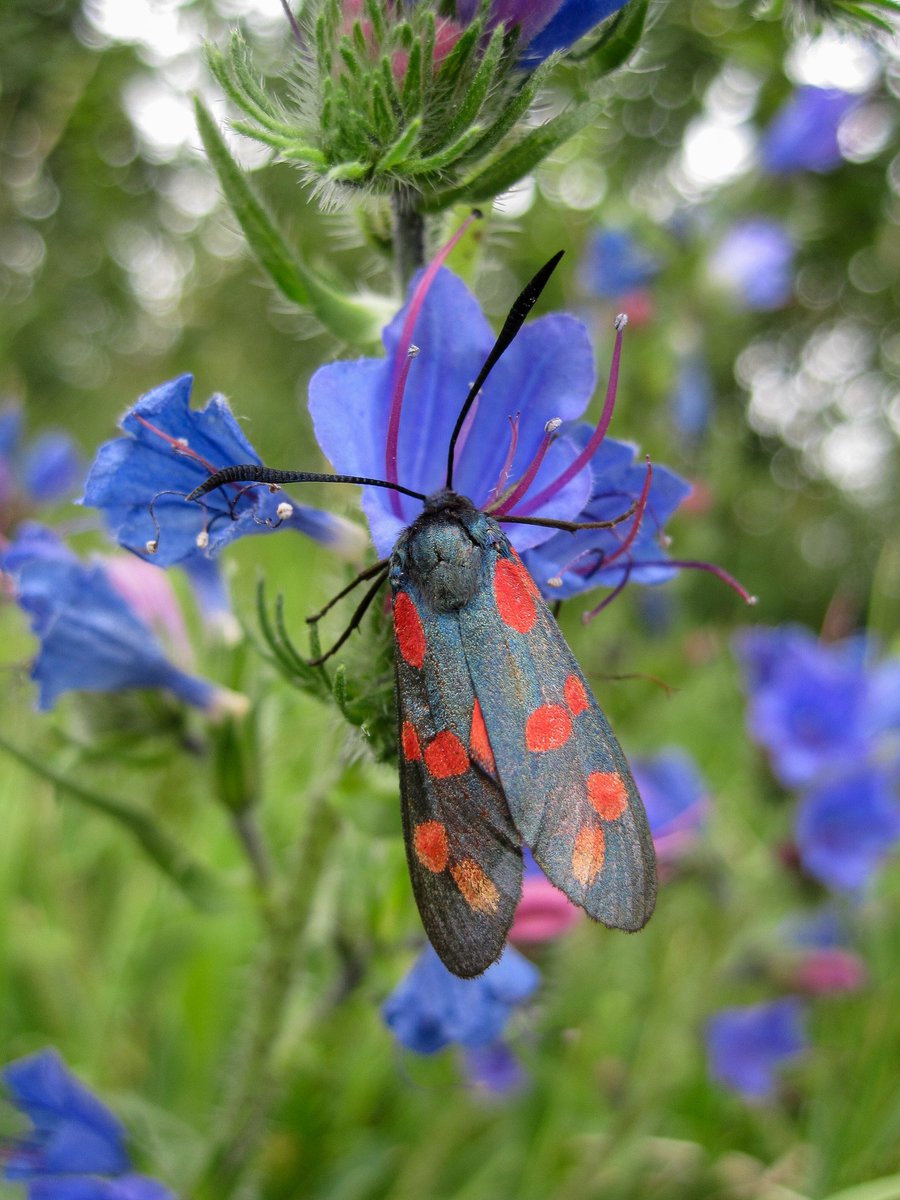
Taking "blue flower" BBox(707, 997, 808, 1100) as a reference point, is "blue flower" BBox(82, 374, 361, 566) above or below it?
above

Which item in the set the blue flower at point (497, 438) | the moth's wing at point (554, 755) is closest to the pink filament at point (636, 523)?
the blue flower at point (497, 438)

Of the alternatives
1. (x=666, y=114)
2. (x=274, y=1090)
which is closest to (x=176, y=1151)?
(x=274, y=1090)

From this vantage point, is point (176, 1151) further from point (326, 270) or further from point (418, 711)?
point (326, 270)

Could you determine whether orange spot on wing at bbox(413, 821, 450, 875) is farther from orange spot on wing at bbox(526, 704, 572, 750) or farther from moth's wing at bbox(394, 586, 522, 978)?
orange spot on wing at bbox(526, 704, 572, 750)

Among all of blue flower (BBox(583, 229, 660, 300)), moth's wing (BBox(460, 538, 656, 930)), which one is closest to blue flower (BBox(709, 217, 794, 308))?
blue flower (BBox(583, 229, 660, 300))

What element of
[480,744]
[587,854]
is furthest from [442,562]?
[587,854]

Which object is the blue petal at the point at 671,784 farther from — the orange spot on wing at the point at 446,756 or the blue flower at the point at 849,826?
the orange spot on wing at the point at 446,756
